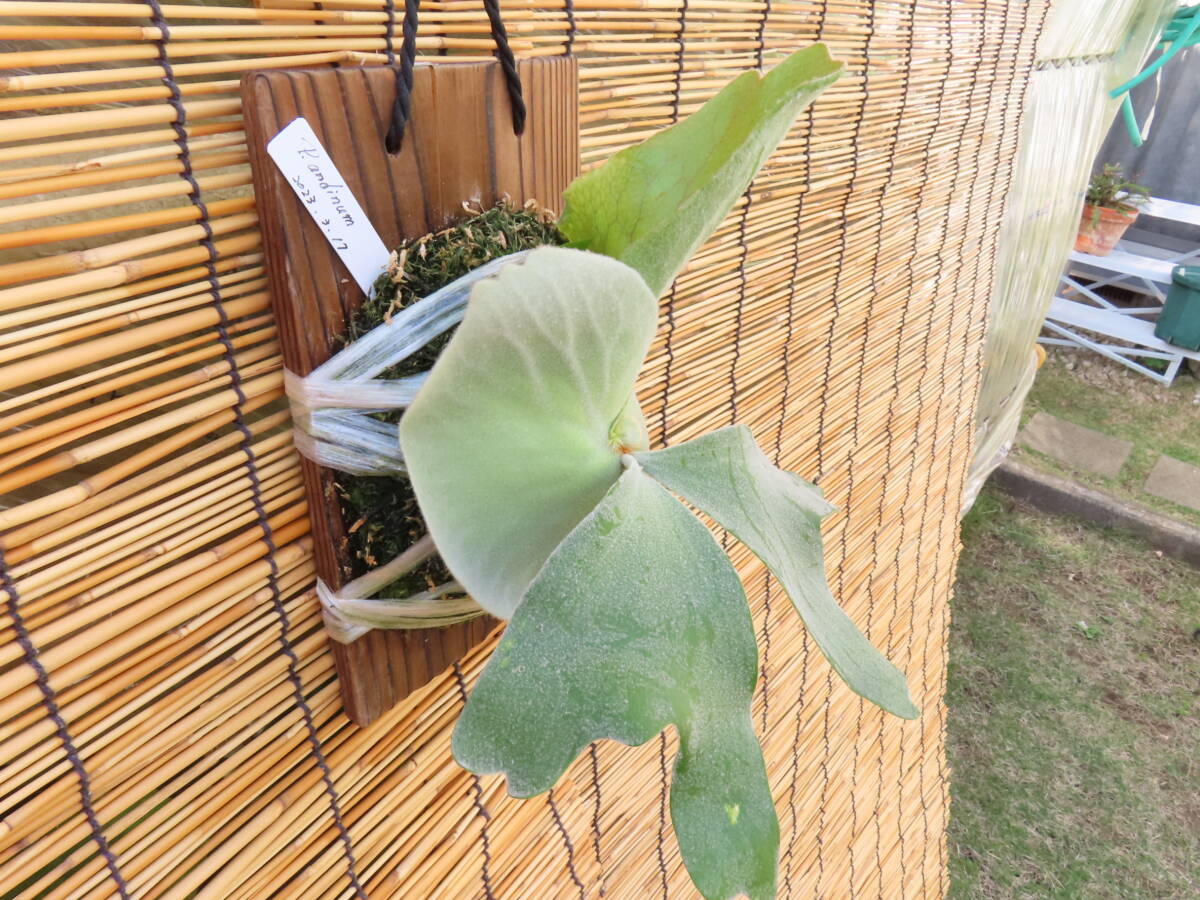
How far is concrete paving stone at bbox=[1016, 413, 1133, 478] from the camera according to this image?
331cm

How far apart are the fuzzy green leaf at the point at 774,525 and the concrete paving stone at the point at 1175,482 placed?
10.9 ft

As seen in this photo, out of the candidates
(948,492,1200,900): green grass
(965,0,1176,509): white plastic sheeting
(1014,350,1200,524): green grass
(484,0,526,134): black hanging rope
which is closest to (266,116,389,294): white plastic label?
(484,0,526,134): black hanging rope

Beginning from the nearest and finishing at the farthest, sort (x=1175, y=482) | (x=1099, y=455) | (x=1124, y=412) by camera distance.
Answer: (x=1175, y=482) → (x=1099, y=455) → (x=1124, y=412)

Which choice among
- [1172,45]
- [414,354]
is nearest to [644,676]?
[414,354]

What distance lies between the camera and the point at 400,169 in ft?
1.36

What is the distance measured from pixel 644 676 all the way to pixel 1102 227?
14.7 ft

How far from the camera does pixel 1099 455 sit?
3.37 m

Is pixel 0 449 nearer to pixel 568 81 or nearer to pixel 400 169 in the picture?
pixel 400 169

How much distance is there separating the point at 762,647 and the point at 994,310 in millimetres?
1465

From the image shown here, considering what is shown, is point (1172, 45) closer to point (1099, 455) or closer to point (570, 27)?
point (1099, 455)

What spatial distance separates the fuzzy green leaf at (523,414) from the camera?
289 mm

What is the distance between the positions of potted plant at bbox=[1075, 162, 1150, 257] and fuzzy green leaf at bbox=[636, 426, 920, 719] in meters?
4.11

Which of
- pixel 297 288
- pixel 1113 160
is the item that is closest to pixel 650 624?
pixel 297 288

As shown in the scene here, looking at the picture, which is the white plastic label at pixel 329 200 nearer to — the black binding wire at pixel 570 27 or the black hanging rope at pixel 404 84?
the black hanging rope at pixel 404 84
